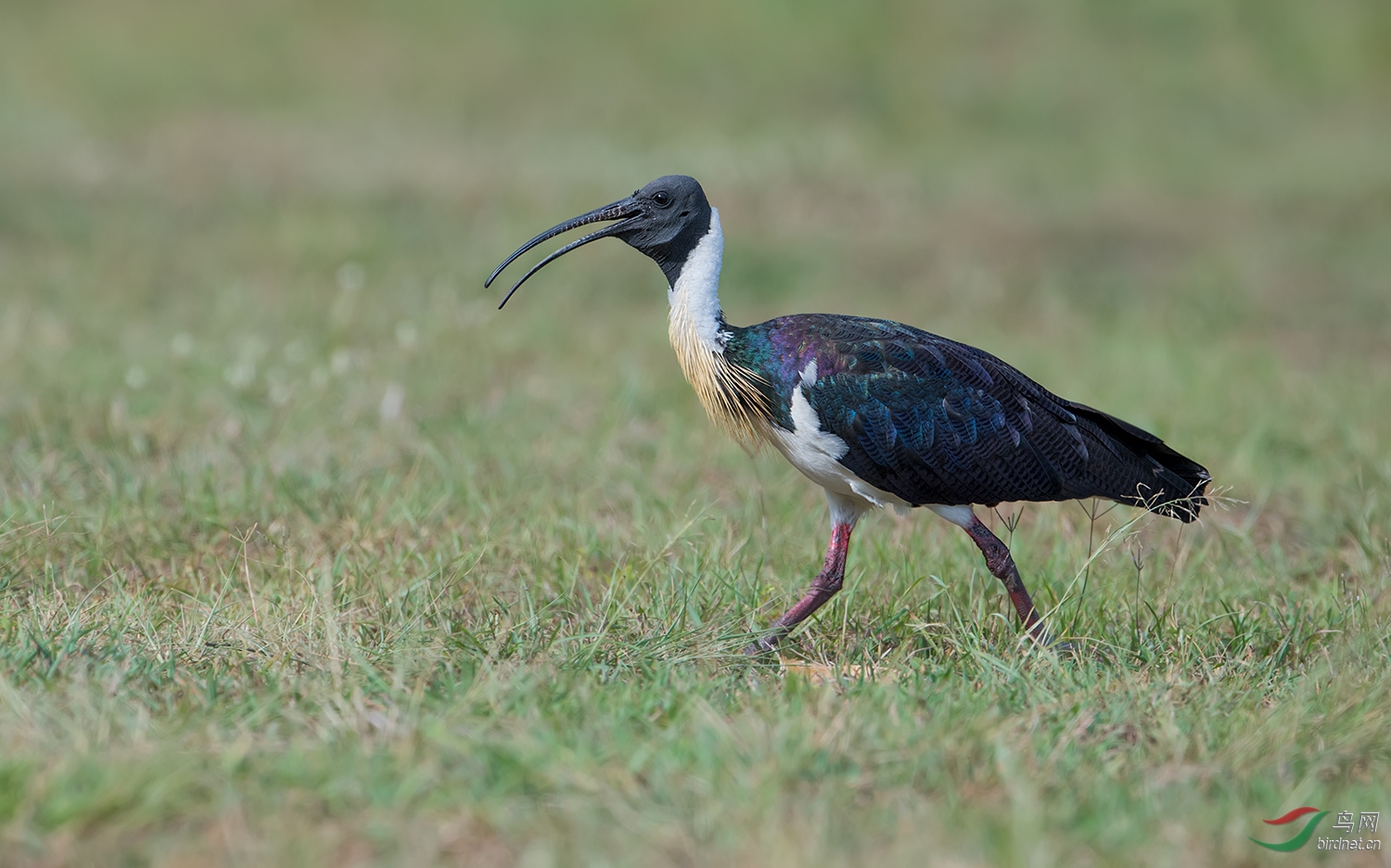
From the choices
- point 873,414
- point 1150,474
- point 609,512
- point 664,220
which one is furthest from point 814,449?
point 609,512

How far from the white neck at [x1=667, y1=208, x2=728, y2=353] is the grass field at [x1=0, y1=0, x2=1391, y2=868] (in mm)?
756

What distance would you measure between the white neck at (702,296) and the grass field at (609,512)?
0.76 m

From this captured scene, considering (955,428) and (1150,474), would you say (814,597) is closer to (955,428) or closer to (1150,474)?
(955,428)

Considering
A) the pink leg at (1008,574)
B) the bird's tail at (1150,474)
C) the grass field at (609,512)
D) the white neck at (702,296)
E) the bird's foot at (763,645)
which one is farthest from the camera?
the bird's tail at (1150,474)

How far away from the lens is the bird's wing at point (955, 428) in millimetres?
4219

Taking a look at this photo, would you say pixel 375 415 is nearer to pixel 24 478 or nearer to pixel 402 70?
pixel 24 478

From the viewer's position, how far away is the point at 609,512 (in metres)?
5.50

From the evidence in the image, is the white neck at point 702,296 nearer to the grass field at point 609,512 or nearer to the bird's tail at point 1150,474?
the grass field at point 609,512

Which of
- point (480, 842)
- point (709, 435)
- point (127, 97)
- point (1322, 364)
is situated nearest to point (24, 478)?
point (709, 435)

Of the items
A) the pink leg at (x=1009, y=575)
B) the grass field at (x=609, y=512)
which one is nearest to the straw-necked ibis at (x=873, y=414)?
the pink leg at (x=1009, y=575)

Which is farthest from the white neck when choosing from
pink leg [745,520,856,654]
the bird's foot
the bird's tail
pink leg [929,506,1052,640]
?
the bird's tail

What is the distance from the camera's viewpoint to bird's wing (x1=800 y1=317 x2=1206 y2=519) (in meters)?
4.22

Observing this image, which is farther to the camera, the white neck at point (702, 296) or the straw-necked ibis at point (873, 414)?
the white neck at point (702, 296)

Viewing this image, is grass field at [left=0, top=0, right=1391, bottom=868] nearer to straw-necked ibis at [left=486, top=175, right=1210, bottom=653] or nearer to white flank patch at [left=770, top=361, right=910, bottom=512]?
straw-necked ibis at [left=486, top=175, right=1210, bottom=653]
